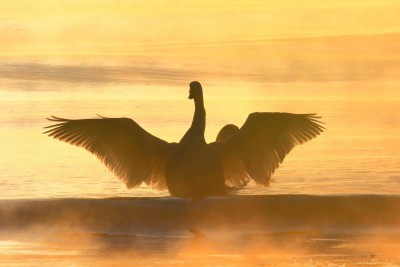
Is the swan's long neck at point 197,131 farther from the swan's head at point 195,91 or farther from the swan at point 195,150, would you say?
the swan's head at point 195,91

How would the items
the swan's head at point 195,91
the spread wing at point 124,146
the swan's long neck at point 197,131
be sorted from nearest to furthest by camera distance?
the swan's long neck at point 197,131, the spread wing at point 124,146, the swan's head at point 195,91

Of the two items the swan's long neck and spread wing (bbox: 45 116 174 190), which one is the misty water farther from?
the swan's long neck

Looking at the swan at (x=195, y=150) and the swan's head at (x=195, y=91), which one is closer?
the swan at (x=195, y=150)

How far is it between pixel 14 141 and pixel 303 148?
411cm

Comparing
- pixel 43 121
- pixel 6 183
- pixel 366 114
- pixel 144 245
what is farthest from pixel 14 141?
pixel 144 245

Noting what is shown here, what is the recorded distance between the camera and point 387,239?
1488cm

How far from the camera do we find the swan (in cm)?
1798

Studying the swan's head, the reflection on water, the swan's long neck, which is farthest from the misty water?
the swan's head

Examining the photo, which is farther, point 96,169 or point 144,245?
point 96,169

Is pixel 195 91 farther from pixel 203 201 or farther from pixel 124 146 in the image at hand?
pixel 203 201

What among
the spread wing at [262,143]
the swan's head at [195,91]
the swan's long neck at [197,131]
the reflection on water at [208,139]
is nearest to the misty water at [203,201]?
the reflection on water at [208,139]

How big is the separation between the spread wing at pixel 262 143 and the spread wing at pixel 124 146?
0.80m

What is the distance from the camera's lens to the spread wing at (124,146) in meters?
18.6

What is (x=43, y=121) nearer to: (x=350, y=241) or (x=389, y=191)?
(x=389, y=191)
